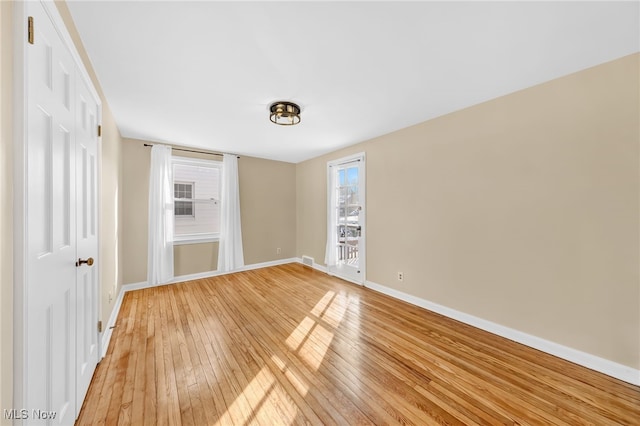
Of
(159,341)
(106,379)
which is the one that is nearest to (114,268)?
(159,341)

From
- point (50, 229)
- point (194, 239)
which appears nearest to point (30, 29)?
point (50, 229)

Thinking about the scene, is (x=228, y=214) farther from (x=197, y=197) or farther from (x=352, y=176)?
(x=352, y=176)

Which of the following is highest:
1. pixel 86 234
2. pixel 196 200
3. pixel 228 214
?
pixel 196 200

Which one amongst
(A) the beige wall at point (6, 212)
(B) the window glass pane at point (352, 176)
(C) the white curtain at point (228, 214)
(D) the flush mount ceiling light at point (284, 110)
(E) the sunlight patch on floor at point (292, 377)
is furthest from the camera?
(C) the white curtain at point (228, 214)

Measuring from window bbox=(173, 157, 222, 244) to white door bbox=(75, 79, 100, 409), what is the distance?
93.7 inches

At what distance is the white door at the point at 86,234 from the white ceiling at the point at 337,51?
0.48 m

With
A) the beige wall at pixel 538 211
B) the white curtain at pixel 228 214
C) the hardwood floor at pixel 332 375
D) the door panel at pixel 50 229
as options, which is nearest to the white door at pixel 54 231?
the door panel at pixel 50 229

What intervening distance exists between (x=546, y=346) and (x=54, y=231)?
11.9 ft

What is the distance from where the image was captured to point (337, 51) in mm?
1688

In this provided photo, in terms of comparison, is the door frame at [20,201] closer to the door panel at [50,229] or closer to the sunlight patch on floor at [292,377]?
the door panel at [50,229]

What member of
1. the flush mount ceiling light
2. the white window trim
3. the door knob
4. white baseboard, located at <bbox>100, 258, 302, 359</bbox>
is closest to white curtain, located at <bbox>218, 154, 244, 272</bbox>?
the white window trim

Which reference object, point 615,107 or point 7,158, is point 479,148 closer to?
point 615,107

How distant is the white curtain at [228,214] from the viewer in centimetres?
443

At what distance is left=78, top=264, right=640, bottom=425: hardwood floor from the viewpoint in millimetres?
1459
